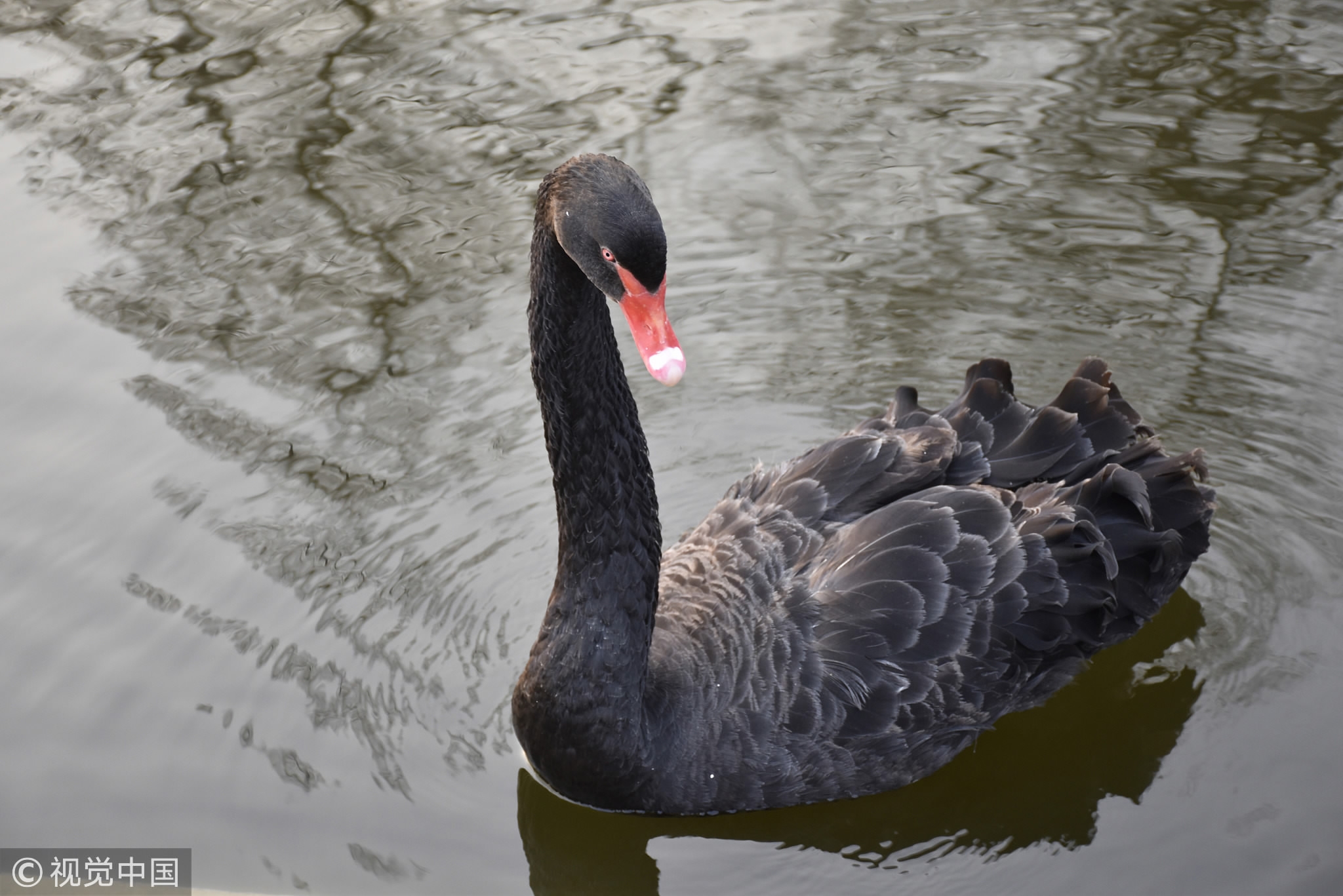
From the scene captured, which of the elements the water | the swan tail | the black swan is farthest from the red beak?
the water

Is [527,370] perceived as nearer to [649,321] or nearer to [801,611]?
[801,611]

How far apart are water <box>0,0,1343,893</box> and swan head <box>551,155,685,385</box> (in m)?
1.62

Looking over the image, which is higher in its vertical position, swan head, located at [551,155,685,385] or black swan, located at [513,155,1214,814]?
swan head, located at [551,155,685,385]

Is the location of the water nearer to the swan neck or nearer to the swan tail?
the swan neck

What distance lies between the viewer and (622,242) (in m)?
3.46

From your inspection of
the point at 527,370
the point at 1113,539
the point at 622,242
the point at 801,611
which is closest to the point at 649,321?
the point at 622,242

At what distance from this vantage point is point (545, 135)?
7719mm

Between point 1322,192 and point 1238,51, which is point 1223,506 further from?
point 1238,51

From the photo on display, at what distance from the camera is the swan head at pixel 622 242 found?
3457 mm

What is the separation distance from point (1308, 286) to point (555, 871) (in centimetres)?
426

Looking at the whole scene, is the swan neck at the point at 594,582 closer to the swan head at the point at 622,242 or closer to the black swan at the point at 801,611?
the black swan at the point at 801,611

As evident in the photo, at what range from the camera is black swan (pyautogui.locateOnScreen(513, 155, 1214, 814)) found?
4.12 meters

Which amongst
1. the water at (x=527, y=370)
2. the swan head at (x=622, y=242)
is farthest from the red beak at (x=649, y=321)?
the water at (x=527, y=370)

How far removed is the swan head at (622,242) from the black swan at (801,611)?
27 centimetres
